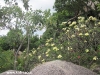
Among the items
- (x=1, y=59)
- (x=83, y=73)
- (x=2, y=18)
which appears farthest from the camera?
(x=1, y=59)

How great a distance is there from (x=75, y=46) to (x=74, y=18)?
846 centimetres

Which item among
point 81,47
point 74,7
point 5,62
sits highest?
point 74,7

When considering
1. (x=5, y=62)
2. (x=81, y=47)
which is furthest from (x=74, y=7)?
(x=81, y=47)

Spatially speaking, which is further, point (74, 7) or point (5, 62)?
point (74, 7)

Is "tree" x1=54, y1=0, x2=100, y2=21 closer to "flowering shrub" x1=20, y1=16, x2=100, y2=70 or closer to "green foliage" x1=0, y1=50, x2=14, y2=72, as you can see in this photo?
"green foliage" x1=0, y1=50, x2=14, y2=72

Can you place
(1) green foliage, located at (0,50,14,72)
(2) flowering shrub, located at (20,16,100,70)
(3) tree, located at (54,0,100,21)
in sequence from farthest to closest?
1. (3) tree, located at (54,0,100,21)
2. (1) green foliage, located at (0,50,14,72)
3. (2) flowering shrub, located at (20,16,100,70)

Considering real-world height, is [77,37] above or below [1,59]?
above

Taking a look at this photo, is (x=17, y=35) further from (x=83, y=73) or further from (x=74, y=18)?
(x=74, y=18)

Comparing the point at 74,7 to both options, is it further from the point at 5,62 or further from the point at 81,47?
the point at 81,47

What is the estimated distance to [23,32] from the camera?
10.8 meters

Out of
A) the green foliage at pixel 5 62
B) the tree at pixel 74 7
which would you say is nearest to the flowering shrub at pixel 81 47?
the green foliage at pixel 5 62

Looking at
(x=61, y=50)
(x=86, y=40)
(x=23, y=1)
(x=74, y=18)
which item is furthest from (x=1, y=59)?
(x=74, y=18)

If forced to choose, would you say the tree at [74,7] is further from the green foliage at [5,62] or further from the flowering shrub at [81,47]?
the flowering shrub at [81,47]

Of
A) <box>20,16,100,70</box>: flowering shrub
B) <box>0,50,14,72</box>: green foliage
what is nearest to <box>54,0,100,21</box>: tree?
<box>0,50,14,72</box>: green foliage
